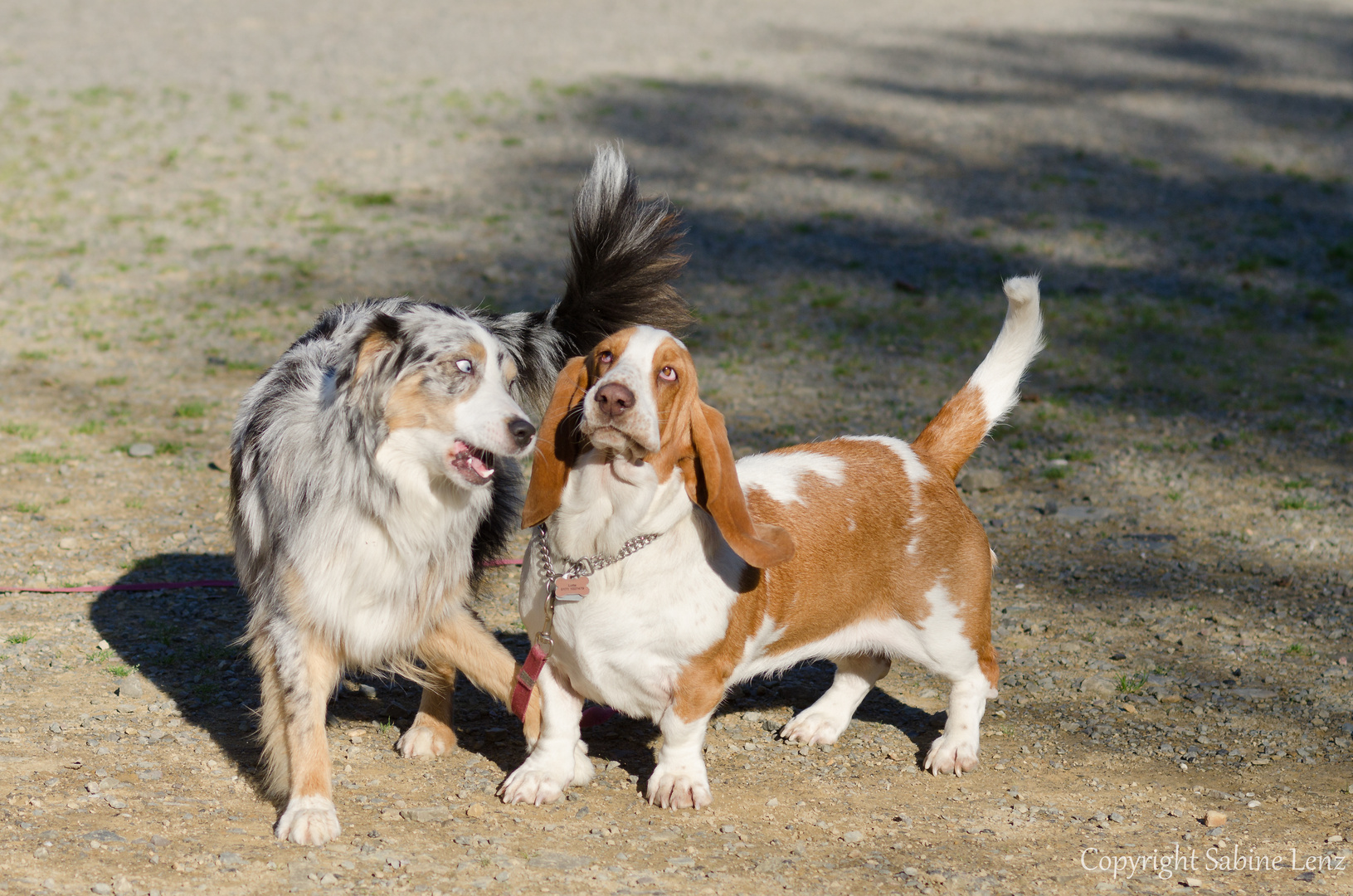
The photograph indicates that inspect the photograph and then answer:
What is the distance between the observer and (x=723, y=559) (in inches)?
155

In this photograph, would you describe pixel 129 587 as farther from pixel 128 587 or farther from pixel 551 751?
pixel 551 751

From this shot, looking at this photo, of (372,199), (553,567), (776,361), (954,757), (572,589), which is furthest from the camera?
(372,199)

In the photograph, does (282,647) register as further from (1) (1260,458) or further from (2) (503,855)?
(1) (1260,458)

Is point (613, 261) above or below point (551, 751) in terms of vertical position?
above

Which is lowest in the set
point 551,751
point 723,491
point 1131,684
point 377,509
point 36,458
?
point 36,458

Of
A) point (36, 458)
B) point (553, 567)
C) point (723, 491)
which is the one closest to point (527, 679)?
point (553, 567)

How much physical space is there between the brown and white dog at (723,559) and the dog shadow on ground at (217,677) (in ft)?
2.19

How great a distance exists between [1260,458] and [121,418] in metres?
6.73

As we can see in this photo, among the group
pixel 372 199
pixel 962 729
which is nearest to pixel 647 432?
pixel 962 729

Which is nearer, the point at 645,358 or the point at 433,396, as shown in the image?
the point at 645,358

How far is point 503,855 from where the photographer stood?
12.0ft

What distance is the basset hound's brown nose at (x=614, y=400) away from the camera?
350 centimetres

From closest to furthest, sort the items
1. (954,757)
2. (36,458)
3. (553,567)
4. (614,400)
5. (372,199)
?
1. (614,400)
2. (553,567)
3. (954,757)
4. (36,458)
5. (372,199)

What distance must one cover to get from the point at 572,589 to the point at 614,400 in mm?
656
